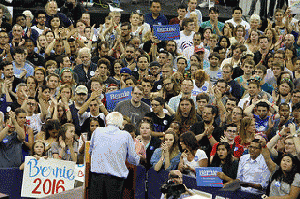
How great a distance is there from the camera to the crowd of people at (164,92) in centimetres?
964

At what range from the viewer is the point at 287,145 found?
9516 mm

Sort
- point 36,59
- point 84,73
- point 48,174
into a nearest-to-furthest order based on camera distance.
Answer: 1. point 48,174
2. point 84,73
3. point 36,59

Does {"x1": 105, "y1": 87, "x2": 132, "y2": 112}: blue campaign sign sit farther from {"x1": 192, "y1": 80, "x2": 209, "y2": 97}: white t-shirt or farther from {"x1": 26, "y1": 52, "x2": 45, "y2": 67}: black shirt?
{"x1": 26, "y1": 52, "x2": 45, "y2": 67}: black shirt

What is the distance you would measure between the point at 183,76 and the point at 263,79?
1.54m

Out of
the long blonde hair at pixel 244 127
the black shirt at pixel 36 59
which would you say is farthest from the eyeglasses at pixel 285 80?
the black shirt at pixel 36 59

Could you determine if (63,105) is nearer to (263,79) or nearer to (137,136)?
(137,136)

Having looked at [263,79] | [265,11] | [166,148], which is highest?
[265,11]

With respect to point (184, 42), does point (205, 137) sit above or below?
below

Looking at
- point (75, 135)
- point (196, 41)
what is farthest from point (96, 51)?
point (75, 135)

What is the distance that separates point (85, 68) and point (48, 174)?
3483 mm

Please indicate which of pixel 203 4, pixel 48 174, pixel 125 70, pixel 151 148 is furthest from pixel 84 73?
pixel 203 4

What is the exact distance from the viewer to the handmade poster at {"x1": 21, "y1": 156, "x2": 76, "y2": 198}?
9.77 m

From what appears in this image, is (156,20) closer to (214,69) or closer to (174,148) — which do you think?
(214,69)

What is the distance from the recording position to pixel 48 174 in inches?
385
